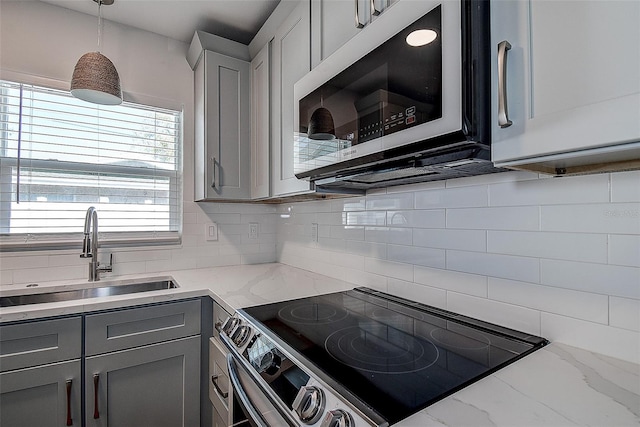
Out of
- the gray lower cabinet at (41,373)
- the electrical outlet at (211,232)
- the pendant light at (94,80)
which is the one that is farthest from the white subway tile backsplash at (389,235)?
the pendant light at (94,80)

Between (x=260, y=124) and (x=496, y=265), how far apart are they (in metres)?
1.48

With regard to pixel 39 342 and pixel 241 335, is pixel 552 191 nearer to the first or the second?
pixel 241 335

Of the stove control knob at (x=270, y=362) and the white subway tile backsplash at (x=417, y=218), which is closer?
the stove control knob at (x=270, y=362)

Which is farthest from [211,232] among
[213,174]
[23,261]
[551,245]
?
[551,245]

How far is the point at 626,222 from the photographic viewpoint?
76 centimetres

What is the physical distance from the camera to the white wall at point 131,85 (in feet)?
5.53

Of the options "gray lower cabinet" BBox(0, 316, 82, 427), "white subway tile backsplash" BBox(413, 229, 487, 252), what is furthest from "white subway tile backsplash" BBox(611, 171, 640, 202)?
"gray lower cabinet" BBox(0, 316, 82, 427)

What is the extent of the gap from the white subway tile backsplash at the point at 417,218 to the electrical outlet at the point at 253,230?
121 centimetres

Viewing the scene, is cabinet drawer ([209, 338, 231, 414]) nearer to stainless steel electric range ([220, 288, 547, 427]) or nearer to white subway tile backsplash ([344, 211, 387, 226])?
stainless steel electric range ([220, 288, 547, 427])

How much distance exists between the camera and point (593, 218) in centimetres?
81

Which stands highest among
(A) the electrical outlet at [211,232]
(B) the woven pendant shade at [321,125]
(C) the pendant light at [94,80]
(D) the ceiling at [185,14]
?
(D) the ceiling at [185,14]

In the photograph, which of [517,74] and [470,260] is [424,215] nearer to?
[470,260]

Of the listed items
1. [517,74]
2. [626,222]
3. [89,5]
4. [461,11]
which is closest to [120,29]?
[89,5]

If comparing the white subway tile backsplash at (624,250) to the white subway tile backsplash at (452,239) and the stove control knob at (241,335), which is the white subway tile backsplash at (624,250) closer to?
the white subway tile backsplash at (452,239)
